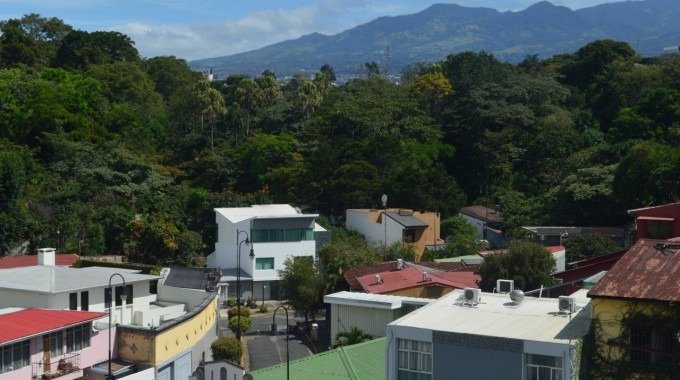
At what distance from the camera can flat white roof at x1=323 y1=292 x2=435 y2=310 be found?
30703mm

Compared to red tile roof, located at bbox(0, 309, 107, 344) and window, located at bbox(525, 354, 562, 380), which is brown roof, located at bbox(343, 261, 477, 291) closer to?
red tile roof, located at bbox(0, 309, 107, 344)

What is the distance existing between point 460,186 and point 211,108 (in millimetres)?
17768

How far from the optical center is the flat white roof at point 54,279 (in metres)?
30.1

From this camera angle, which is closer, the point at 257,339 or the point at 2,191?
the point at 257,339

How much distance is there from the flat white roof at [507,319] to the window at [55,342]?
1039 cm

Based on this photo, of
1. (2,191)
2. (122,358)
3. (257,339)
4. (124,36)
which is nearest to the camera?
(122,358)

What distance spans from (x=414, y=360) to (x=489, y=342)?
171 cm

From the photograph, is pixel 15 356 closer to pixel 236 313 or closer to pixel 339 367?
pixel 339 367

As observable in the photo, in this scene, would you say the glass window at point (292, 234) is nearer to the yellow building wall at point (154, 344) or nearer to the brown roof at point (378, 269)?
the brown roof at point (378, 269)

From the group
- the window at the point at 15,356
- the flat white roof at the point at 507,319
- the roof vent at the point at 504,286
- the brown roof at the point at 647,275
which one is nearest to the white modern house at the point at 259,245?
the window at the point at 15,356

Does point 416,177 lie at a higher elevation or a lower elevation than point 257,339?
higher

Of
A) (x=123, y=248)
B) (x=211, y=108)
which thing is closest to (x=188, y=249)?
(x=123, y=248)

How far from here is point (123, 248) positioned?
51.8 metres

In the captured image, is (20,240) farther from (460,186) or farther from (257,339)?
(460,186)
